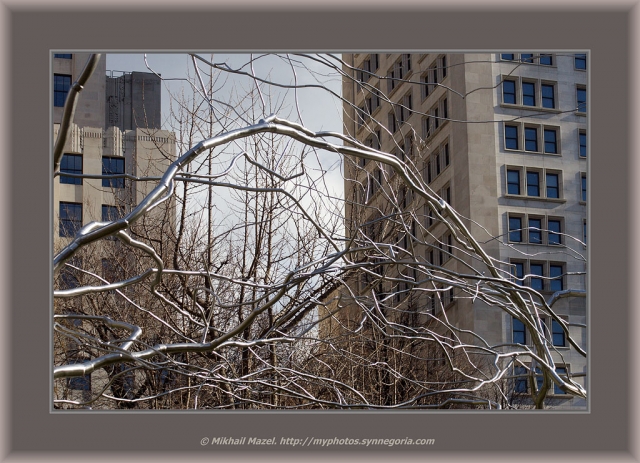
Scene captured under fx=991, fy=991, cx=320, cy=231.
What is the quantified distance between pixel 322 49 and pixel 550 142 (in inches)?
1367

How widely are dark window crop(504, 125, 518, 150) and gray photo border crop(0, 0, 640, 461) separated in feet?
109

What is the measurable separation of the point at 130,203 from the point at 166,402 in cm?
524

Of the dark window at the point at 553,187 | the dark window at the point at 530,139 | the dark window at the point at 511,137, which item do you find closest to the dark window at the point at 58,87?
the dark window at the point at 511,137

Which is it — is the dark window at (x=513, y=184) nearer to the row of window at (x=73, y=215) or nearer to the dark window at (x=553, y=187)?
the dark window at (x=553, y=187)

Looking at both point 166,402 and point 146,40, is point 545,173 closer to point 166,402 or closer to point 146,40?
point 166,402

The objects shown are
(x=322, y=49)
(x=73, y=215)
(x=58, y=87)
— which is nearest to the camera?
(x=322, y=49)

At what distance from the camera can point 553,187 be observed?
37812 millimetres

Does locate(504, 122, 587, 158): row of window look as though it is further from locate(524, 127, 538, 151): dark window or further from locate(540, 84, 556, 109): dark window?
locate(540, 84, 556, 109): dark window

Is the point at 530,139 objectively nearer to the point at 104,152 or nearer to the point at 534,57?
the point at 104,152

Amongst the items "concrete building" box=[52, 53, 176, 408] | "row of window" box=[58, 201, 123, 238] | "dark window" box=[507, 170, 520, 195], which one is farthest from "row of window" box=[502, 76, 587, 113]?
"row of window" box=[58, 201, 123, 238]

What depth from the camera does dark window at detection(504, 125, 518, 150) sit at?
37.2 m

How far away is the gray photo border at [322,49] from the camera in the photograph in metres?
4.00

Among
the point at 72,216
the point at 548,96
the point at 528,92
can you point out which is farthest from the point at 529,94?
the point at 72,216
